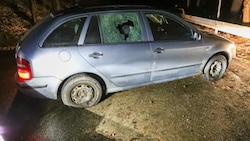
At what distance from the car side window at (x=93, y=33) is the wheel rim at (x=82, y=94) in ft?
2.64

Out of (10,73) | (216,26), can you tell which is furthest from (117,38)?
(216,26)

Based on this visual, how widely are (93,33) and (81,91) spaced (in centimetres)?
106

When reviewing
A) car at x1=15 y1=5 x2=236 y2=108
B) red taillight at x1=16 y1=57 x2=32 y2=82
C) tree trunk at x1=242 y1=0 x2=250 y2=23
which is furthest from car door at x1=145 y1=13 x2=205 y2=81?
tree trunk at x1=242 y1=0 x2=250 y2=23

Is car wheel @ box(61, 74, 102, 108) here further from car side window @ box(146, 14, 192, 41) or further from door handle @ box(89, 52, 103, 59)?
car side window @ box(146, 14, 192, 41)

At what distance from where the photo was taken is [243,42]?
26.9ft

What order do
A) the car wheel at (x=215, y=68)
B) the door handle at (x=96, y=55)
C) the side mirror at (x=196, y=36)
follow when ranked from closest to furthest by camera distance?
the door handle at (x=96, y=55) < the side mirror at (x=196, y=36) < the car wheel at (x=215, y=68)

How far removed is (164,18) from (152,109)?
177 centimetres

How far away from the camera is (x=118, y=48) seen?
169 inches

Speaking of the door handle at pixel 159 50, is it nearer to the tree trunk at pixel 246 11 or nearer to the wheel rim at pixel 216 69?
the wheel rim at pixel 216 69

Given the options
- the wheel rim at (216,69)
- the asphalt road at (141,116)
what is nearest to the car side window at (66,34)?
the asphalt road at (141,116)

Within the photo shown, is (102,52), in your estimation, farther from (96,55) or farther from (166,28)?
(166,28)

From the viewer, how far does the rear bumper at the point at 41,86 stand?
13.3ft

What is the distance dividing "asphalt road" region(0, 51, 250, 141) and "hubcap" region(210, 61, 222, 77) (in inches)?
10.0

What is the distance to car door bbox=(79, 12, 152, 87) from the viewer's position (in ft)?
13.7
